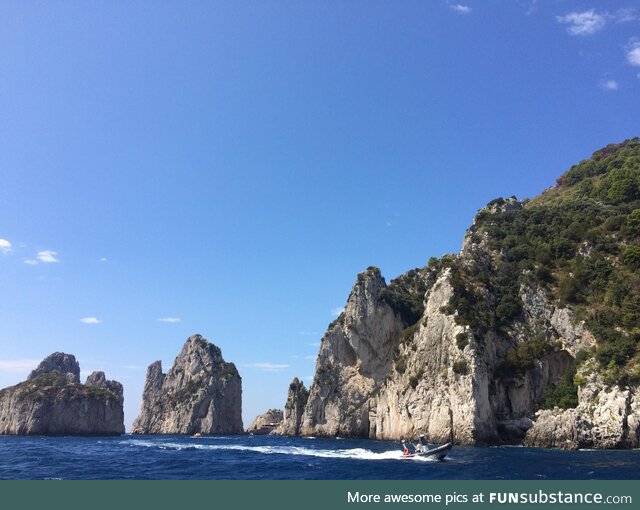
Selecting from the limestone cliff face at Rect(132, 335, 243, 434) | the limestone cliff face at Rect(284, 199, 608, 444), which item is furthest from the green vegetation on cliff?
the limestone cliff face at Rect(132, 335, 243, 434)

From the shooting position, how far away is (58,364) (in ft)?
529

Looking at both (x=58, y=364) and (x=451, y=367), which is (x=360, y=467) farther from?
(x=58, y=364)

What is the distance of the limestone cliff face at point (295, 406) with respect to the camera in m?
108

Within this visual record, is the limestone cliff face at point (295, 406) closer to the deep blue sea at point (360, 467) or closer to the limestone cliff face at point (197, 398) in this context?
the limestone cliff face at point (197, 398)

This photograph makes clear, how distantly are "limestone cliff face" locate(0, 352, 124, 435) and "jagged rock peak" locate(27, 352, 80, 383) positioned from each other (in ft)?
87.4

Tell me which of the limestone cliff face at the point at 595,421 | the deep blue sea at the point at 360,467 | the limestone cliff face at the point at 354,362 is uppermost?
the limestone cliff face at the point at 354,362

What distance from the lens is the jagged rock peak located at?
156500 mm

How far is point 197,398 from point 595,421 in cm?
11321

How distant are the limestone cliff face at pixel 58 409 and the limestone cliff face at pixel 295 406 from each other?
Result: 50.7m

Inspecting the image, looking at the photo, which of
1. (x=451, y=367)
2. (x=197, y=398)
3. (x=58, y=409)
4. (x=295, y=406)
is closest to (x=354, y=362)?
(x=295, y=406)

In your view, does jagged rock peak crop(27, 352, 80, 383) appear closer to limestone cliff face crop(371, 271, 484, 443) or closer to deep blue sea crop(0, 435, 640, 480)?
limestone cliff face crop(371, 271, 484, 443)

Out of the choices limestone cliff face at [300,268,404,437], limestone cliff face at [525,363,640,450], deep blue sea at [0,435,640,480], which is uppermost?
limestone cliff face at [300,268,404,437]

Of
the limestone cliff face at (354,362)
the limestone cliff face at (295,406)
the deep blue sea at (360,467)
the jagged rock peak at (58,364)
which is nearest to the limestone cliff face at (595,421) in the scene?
the deep blue sea at (360,467)
